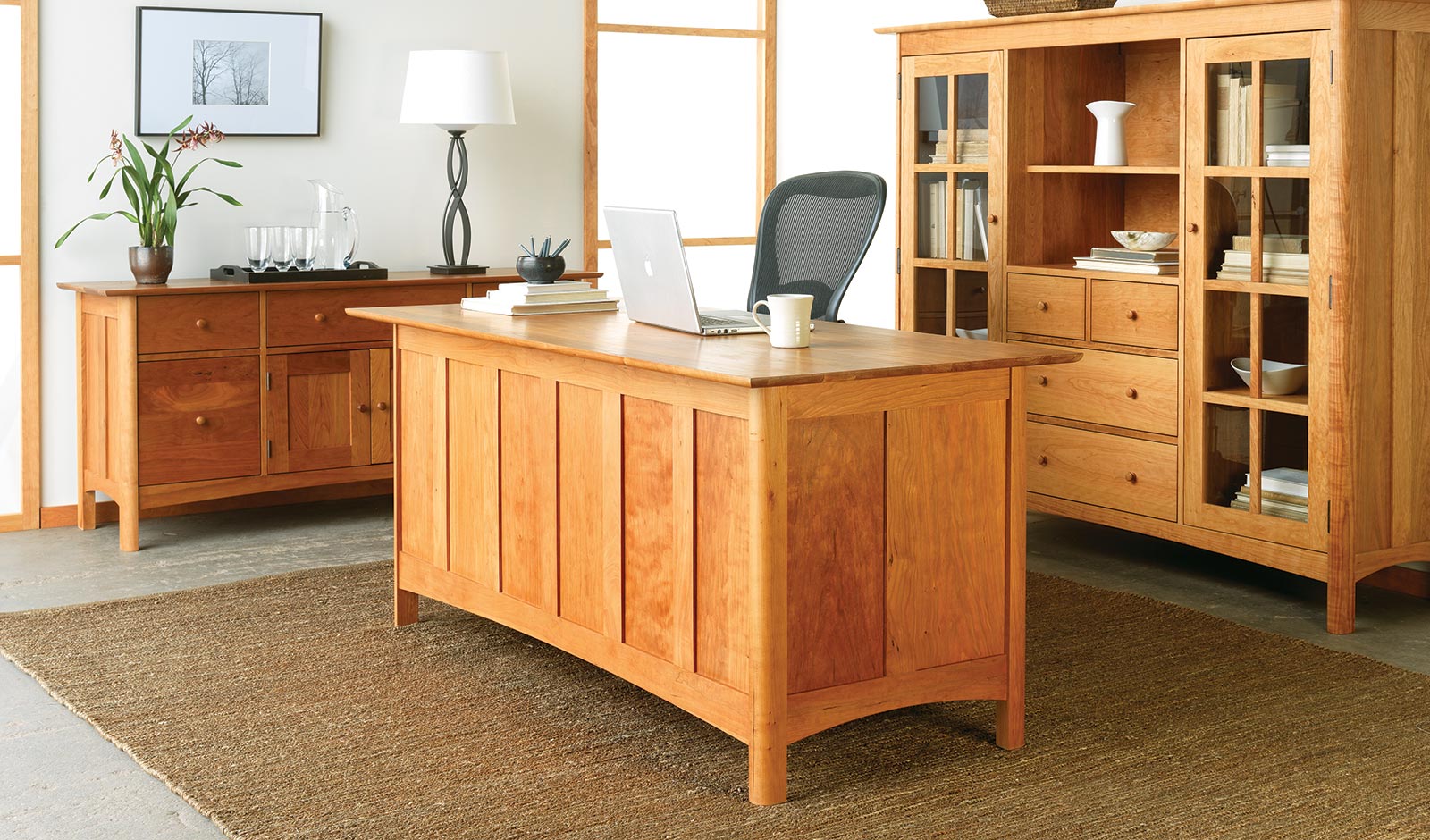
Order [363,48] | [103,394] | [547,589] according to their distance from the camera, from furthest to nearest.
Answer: [363,48]
[103,394]
[547,589]

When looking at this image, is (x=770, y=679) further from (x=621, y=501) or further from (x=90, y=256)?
(x=90, y=256)

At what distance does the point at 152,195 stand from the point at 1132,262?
307 cm

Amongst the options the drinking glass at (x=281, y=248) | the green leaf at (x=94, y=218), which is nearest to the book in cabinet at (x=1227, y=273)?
the drinking glass at (x=281, y=248)

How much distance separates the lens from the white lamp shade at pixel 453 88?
17.3 feet

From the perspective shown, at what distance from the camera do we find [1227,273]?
162 inches

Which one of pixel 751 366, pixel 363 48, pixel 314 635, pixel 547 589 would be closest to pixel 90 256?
pixel 363 48

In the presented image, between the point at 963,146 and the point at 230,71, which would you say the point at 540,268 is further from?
the point at 230,71

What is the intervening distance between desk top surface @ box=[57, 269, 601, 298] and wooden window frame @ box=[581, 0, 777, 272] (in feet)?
1.92

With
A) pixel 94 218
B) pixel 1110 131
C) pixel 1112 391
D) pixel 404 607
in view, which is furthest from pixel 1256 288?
pixel 94 218

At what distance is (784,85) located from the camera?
262 inches

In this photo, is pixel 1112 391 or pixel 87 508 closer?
pixel 1112 391

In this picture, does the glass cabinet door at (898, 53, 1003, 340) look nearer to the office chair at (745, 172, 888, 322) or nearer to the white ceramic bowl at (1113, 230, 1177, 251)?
the white ceramic bowl at (1113, 230, 1177, 251)

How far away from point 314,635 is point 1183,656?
213 centimetres

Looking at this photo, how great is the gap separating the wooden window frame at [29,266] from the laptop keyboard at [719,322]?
263cm
